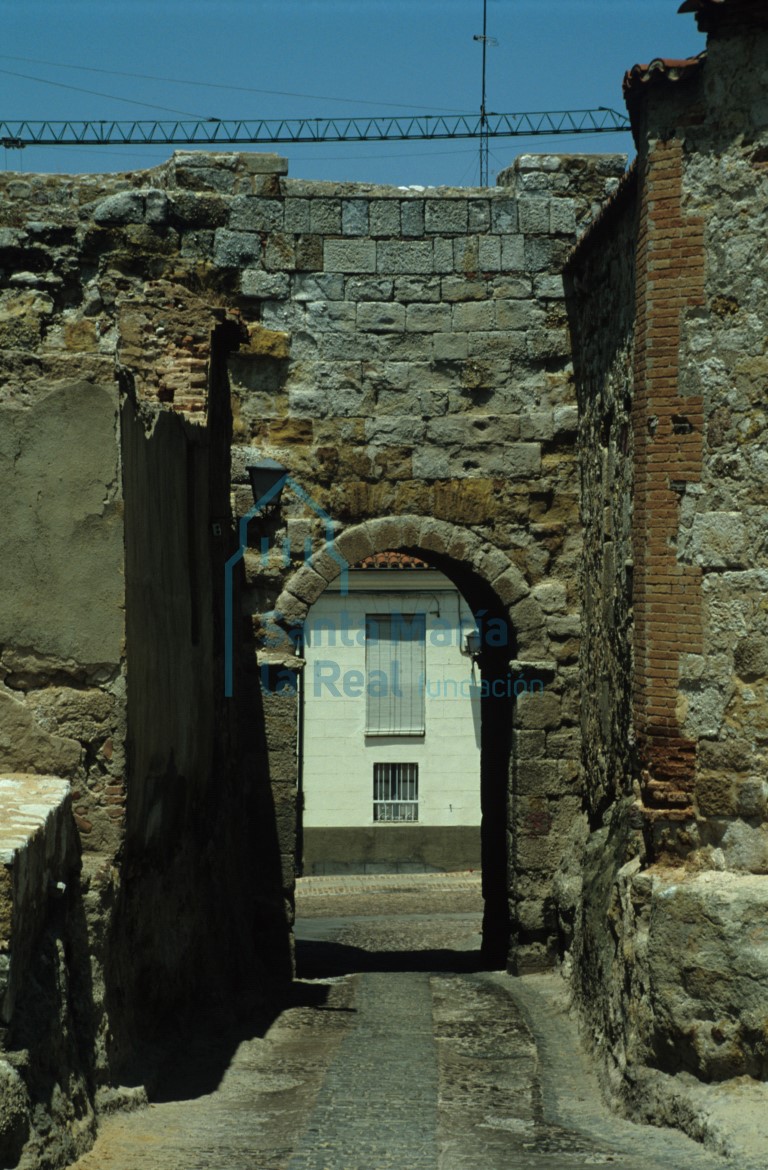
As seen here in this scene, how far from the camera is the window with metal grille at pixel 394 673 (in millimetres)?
22188

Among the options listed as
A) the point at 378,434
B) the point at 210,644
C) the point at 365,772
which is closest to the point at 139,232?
the point at 378,434

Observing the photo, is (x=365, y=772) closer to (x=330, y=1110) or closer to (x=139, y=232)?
(x=139, y=232)

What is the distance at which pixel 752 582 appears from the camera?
6.75 metres

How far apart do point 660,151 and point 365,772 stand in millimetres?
16080

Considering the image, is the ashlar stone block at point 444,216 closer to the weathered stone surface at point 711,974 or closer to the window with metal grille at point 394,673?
the weathered stone surface at point 711,974

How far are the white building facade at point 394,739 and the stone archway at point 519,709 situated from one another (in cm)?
1117

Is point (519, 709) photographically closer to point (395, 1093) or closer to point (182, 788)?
point (182, 788)

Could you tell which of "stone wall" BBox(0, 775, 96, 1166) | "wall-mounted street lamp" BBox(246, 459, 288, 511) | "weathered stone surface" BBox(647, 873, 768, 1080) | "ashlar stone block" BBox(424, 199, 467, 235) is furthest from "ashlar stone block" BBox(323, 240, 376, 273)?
"stone wall" BBox(0, 775, 96, 1166)

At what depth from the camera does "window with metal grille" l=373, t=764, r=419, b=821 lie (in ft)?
73.0

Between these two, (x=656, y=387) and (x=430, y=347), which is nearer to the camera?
(x=656, y=387)

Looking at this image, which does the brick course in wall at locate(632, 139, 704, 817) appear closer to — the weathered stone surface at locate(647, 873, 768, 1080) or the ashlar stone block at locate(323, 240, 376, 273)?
the weathered stone surface at locate(647, 873, 768, 1080)

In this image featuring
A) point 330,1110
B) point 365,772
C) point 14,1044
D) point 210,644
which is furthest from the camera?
point 365,772

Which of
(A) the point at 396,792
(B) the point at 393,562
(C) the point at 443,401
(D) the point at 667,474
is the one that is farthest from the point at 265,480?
(A) the point at 396,792

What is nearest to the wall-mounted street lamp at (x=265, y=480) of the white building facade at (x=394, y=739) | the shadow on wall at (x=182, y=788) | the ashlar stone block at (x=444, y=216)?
the shadow on wall at (x=182, y=788)
